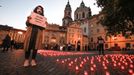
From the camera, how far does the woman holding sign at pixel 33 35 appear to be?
5853 millimetres

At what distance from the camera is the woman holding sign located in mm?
5853

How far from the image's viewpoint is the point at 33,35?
5992 mm

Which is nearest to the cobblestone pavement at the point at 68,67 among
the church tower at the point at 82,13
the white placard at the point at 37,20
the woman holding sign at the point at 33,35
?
the woman holding sign at the point at 33,35

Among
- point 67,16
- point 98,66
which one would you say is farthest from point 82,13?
point 98,66

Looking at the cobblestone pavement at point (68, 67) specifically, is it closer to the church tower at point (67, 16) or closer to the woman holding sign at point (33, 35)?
the woman holding sign at point (33, 35)

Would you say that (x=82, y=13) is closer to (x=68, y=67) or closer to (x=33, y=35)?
(x=33, y=35)

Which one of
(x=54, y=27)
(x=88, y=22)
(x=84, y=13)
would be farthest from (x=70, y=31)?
(x=84, y=13)

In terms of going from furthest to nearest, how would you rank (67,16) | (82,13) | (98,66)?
(67,16)
(82,13)
(98,66)

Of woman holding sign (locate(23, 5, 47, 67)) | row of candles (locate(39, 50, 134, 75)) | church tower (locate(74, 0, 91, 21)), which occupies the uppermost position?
church tower (locate(74, 0, 91, 21))

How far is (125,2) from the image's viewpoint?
30.5ft

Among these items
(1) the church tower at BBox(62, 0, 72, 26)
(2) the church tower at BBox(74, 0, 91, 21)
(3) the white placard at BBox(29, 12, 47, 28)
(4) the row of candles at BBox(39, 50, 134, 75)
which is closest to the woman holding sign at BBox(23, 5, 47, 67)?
(3) the white placard at BBox(29, 12, 47, 28)

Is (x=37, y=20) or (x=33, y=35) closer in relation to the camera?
(x=33, y=35)

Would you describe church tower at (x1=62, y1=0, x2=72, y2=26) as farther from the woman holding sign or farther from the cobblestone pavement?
the woman holding sign

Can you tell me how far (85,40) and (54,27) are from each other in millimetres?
16289
